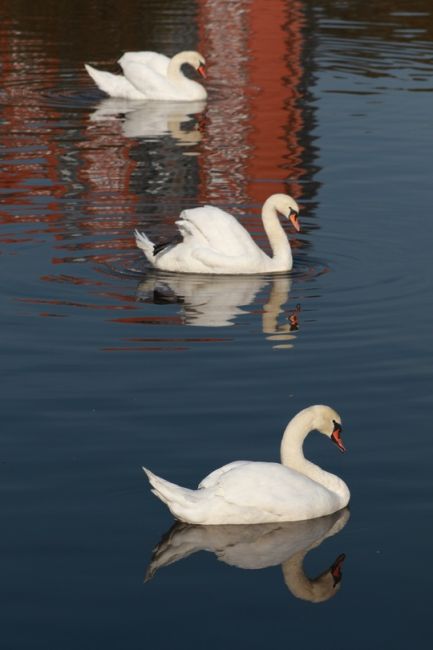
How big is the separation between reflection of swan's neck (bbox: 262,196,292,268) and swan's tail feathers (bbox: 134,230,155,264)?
3.64 ft

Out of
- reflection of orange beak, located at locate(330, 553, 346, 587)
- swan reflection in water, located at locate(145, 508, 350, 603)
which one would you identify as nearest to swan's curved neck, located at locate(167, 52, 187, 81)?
swan reflection in water, located at locate(145, 508, 350, 603)

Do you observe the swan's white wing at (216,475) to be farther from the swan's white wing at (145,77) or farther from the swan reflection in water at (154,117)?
the swan's white wing at (145,77)

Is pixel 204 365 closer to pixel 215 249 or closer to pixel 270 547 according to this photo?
pixel 215 249

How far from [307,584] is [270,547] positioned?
23.1 inches

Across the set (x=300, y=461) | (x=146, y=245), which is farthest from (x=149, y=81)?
(x=300, y=461)

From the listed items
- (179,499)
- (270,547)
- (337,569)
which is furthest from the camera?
(270,547)

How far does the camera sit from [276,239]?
1589 centimetres

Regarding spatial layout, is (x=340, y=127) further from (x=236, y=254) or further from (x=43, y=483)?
(x=43, y=483)

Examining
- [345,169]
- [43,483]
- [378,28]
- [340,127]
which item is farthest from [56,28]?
[43,483]

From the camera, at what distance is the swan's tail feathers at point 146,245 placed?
1581 cm

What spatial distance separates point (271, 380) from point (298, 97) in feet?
54.3

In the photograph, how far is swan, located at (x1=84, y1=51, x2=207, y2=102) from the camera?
1088 inches

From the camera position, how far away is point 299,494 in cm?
948

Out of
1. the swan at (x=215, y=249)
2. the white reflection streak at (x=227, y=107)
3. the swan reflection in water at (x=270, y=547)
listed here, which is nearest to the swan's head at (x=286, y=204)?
the swan at (x=215, y=249)
